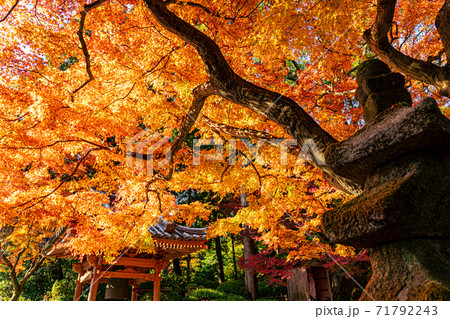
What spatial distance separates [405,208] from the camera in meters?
1.15

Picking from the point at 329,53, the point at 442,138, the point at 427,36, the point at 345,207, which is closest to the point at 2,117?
the point at 345,207

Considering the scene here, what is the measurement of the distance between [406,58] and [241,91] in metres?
2.19

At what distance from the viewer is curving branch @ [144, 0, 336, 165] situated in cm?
260

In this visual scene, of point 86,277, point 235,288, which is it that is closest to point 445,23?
point 86,277

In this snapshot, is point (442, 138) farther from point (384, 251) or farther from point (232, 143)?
point (232, 143)

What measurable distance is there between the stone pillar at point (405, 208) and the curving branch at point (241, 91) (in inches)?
48.0

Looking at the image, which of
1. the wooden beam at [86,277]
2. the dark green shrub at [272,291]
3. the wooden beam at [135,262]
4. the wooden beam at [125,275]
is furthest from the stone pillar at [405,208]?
the dark green shrub at [272,291]

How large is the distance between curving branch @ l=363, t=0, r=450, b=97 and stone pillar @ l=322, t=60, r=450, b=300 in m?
2.24

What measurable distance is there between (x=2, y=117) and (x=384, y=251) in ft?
18.7

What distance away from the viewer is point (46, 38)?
5445 mm

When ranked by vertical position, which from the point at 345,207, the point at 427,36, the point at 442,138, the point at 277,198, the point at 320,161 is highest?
the point at 427,36

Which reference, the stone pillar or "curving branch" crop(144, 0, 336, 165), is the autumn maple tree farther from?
the stone pillar

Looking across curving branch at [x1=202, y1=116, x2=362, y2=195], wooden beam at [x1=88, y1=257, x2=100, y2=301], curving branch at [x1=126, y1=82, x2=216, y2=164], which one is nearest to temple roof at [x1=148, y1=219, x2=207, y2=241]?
wooden beam at [x1=88, y1=257, x2=100, y2=301]

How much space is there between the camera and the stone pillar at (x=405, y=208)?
3.67 ft
